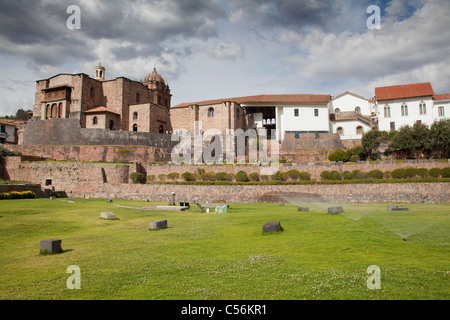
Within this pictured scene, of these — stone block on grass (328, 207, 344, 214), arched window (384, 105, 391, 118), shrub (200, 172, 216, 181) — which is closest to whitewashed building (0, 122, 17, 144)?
shrub (200, 172, 216, 181)

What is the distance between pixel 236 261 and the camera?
7766 millimetres

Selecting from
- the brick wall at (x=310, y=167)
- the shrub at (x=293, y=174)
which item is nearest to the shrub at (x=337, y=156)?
the brick wall at (x=310, y=167)

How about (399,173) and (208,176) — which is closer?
(399,173)

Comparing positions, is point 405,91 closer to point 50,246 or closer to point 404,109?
point 404,109

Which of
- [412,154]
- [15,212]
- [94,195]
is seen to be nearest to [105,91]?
[94,195]

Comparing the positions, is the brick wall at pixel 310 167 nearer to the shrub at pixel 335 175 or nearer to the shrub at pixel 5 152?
the shrub at pixel 335 175

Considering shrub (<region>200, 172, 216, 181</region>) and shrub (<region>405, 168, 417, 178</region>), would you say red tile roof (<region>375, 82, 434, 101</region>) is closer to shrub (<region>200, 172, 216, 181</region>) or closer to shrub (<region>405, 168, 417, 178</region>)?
shrub (<region>405, 168, 417, 178</region>)

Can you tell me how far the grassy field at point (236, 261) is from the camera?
584 cm

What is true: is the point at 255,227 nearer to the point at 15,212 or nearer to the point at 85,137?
the point at 15,212

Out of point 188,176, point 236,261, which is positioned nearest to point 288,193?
point 188,176

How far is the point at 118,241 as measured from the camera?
1062cm

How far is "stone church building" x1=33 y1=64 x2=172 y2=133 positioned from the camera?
164ft

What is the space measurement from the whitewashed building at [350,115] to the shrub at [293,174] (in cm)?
2253

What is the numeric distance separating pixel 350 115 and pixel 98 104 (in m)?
44.3
